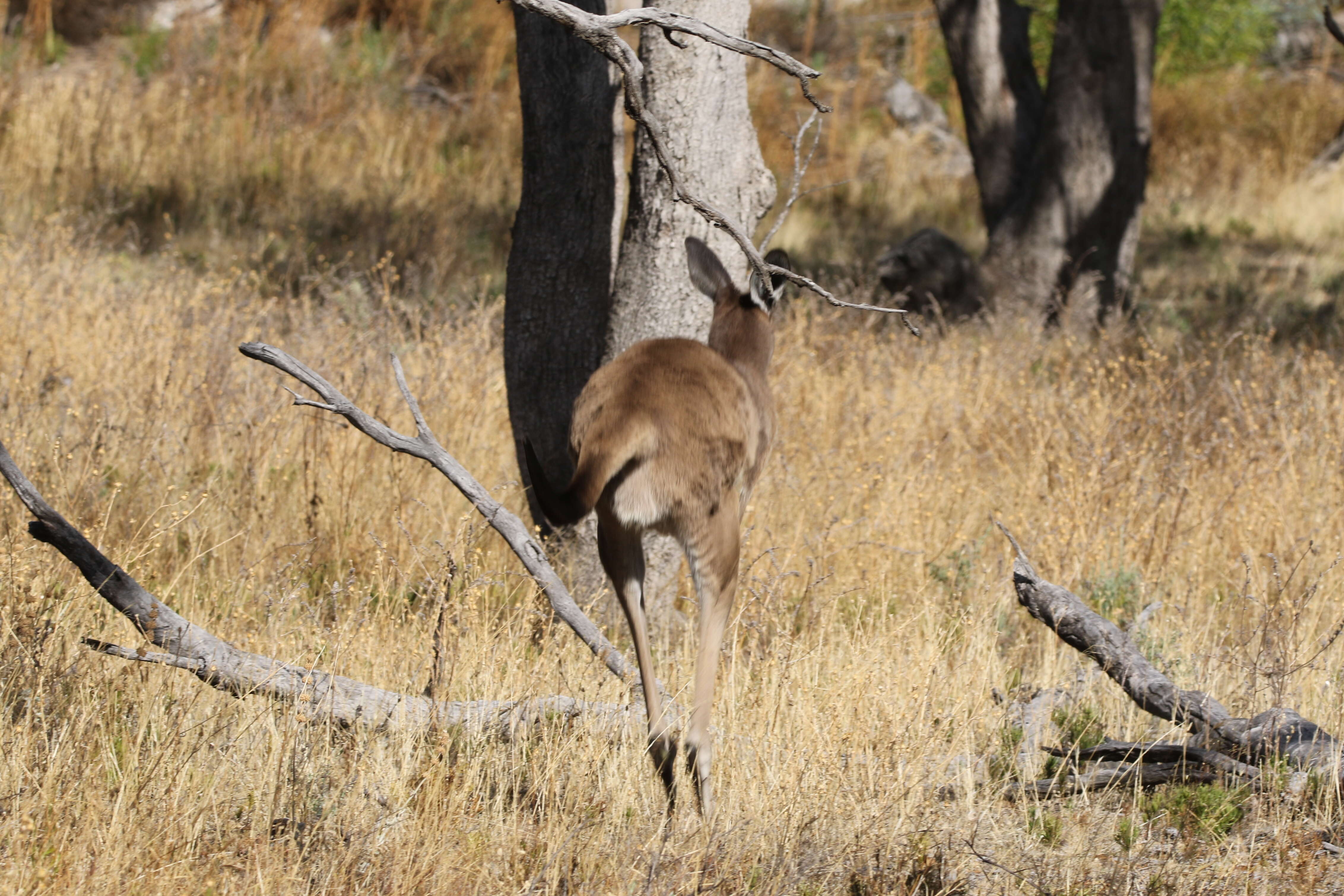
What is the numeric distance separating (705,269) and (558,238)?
0.99m

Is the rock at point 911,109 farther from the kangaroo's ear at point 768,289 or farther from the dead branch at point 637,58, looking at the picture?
the dead branch at point 637,58

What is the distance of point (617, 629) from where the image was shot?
4227 mm

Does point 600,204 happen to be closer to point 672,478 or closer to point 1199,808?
point 672,478

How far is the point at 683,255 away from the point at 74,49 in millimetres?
11690

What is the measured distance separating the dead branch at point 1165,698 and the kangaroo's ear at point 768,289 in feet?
2.97

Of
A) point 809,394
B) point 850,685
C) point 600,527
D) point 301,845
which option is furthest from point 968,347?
point 301,845

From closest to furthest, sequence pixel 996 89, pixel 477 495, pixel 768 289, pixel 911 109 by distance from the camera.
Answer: pixel 768 289 < pixel 477 495 < pixel 996 89 < pixel 911 109

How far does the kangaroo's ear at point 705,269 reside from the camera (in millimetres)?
3436

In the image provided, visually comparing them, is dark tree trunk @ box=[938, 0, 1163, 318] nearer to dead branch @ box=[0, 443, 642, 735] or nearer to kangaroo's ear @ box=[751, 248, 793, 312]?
kangaroo's ear @ box=[751, 248, 793, 312]

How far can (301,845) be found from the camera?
2711 mm

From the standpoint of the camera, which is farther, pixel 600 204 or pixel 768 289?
pixel 600 204

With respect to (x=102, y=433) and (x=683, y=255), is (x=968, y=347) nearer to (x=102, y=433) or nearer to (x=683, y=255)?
(x=683, y=255)

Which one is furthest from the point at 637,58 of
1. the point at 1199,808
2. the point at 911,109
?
the point at 911,109

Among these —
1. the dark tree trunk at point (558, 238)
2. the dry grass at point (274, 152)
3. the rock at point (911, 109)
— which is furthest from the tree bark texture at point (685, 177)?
the rock at point (911, 109)
